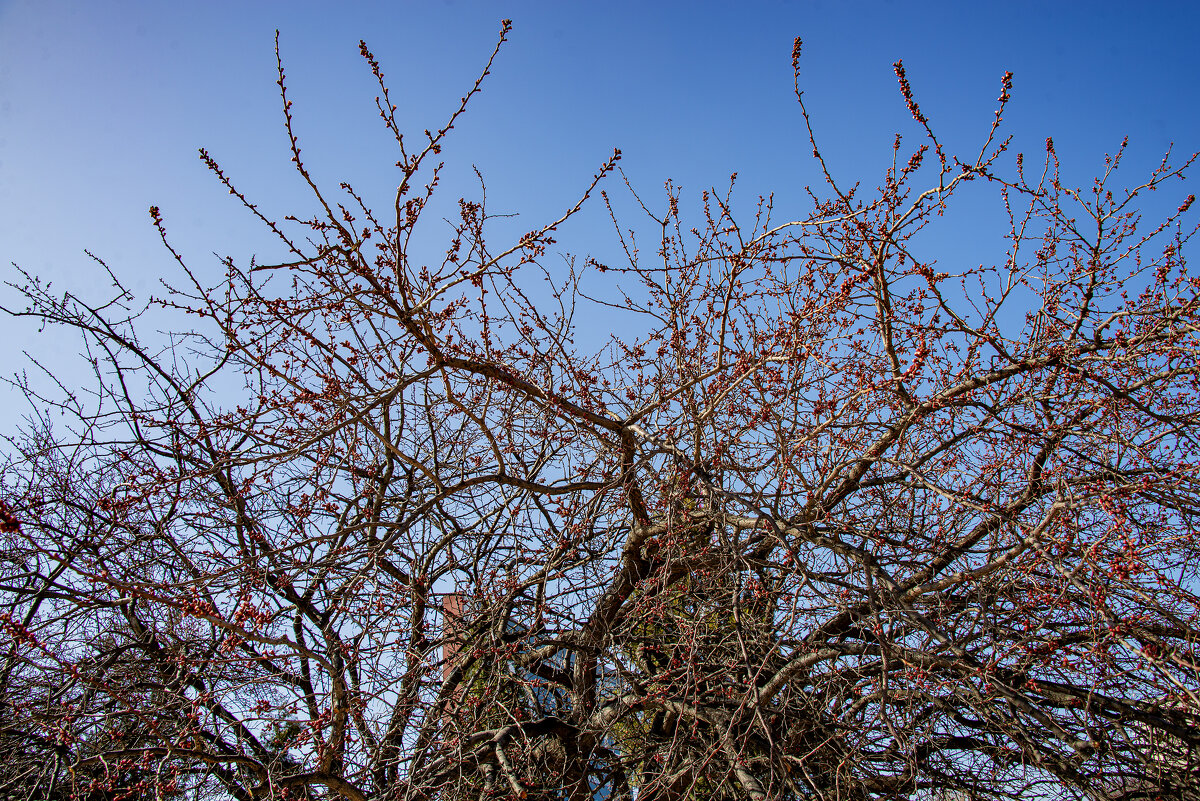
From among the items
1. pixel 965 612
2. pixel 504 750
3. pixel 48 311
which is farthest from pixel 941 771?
pixel 48 311

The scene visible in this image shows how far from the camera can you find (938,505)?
15.3 feet

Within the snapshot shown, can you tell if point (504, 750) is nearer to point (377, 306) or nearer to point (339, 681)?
point (339, 681)

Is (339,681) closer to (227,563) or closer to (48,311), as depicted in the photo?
(227,563)

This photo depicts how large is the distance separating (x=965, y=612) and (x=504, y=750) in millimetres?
2836

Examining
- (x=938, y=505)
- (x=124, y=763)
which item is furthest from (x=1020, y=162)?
(x=124, y=763)

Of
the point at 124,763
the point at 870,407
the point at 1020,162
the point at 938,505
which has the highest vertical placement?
the point at 1020,162

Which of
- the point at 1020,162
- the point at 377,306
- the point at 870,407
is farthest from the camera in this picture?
the point at 870,407

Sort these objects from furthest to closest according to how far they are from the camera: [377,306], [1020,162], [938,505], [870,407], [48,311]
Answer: [938,505]
[48,311]
[870,407]
[1020,162]
[377,306]

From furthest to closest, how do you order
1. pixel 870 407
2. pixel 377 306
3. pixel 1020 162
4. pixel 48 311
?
pixel 48 311
pixel 870 407
pixel 1020 162
pixel 377 306

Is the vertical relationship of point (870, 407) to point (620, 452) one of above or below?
→ below

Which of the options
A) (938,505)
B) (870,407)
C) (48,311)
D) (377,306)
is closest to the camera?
(377,306)

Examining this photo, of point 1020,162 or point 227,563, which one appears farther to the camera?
point 227,563

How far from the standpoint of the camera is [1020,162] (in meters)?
3.66

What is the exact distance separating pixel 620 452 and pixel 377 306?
170cm
